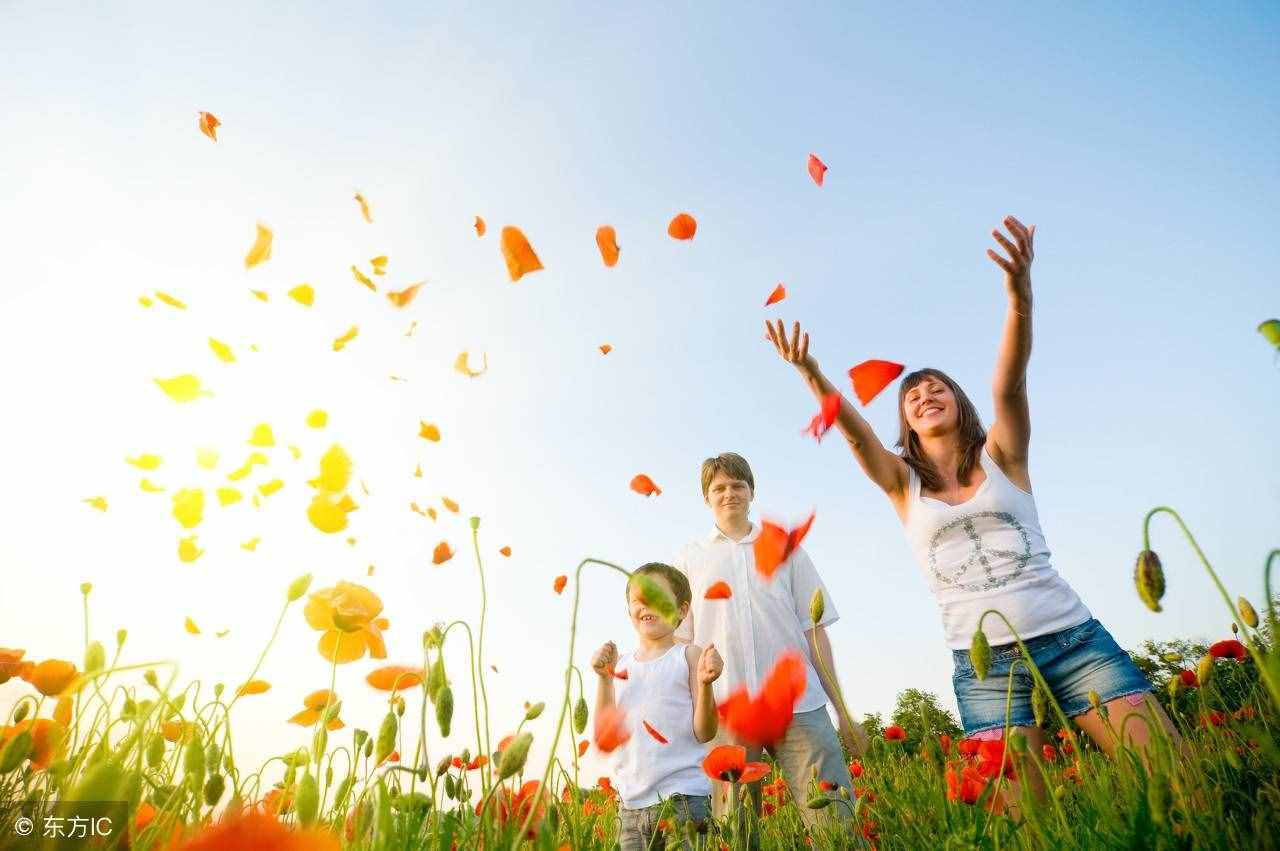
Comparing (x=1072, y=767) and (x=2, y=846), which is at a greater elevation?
(x=2, y=846)

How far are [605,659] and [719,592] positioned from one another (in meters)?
1.05

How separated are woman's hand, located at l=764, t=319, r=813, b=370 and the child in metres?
1.32

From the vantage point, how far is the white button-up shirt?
4277 mm

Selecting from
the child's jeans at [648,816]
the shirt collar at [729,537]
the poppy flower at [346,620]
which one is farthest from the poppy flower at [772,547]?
the poppy flower at [346,620]

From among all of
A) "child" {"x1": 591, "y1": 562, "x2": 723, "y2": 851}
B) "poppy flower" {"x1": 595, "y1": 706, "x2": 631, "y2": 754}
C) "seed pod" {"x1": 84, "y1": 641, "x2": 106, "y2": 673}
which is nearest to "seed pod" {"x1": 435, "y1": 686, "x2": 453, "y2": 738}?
"seed pod" {"x1": 84, "y1": 641, "x2": 106, "y2": 673}

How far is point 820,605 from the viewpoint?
1.96 metres

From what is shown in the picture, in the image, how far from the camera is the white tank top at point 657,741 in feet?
11.3

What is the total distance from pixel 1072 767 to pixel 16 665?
14.9 feet

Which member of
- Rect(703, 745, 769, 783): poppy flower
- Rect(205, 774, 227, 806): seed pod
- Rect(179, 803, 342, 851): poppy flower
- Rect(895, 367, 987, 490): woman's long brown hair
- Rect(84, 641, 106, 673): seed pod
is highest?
Rect(895, 367, 987, 490): woman's long brown hair

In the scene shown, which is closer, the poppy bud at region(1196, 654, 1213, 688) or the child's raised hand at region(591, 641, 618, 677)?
the poppy bud at region(1196, 654, 1213, 688)

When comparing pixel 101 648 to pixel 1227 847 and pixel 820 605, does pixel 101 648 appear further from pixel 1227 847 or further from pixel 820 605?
pixel 1227 847

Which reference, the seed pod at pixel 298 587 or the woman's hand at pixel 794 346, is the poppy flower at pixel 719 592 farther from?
the seed pod at pixel 298 587

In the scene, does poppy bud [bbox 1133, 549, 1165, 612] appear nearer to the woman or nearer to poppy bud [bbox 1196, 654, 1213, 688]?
poppy bud [bbox 1196, 654, 1213, 688]

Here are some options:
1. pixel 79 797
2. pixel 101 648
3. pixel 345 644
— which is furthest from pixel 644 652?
pixel 79 797
